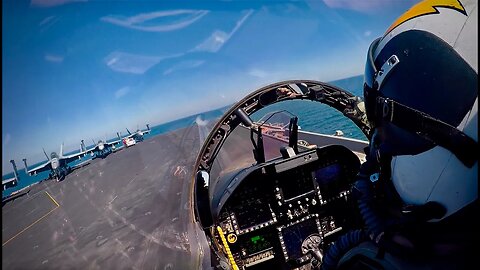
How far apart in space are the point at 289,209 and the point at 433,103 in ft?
11.2

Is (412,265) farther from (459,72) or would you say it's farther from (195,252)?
(195,252)

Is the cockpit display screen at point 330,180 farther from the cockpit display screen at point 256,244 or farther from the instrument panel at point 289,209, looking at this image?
the cockpit display screen at point 256,244

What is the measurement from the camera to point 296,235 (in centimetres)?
435

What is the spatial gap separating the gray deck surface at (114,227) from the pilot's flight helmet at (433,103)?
18.7ft

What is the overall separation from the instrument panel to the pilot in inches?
100

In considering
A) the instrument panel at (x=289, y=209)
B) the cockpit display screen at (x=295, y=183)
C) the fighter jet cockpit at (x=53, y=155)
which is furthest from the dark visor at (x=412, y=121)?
the fighter jet cockpit at (x=53, y=155)

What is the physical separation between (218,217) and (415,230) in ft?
10.3

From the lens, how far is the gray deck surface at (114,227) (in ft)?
34.3

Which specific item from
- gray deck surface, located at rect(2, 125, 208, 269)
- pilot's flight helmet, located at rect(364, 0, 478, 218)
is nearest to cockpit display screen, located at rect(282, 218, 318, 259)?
gray deck surface, located at rect(2, 125, 208, 269)

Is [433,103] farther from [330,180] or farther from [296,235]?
[296,235]

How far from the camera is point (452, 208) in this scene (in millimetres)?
1164

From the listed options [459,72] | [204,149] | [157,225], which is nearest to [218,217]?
[204,149]

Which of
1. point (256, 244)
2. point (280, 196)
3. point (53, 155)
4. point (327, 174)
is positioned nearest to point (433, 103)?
point (280, 196)

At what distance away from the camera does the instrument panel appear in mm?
4098
